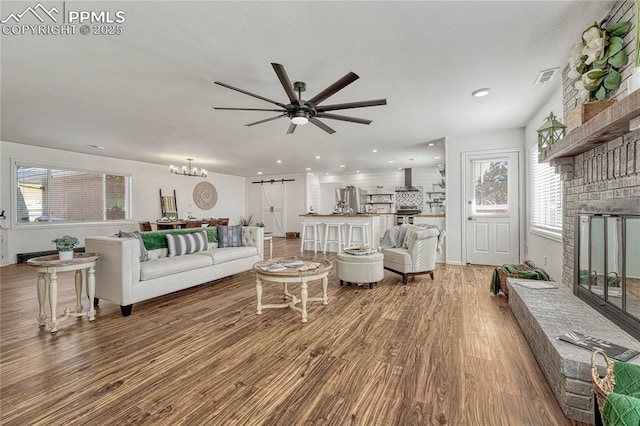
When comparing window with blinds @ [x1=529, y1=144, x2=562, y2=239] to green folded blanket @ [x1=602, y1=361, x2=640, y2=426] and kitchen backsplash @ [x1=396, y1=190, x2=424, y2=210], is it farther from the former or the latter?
kitchen backsplash @ [x1=396, y1=190, x2=424, y2=210]

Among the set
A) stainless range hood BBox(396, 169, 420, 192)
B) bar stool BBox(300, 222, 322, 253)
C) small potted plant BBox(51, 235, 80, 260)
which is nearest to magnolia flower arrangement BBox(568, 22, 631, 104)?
small potted plant BBox(51, 235, 80, 260)

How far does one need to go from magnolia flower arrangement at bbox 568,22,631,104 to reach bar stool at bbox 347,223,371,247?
484 cm

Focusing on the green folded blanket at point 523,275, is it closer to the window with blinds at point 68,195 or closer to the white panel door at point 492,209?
the white panel door at point 492,209

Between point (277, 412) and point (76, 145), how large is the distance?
718cm

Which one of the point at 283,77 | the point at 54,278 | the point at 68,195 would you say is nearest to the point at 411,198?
the point at 283,77

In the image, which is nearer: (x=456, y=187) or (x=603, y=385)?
(x=603, y=385)

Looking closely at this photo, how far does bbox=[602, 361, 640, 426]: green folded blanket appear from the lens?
2.86 feet

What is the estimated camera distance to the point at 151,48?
2441 millimetres

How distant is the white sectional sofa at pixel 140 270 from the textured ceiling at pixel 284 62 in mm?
1804

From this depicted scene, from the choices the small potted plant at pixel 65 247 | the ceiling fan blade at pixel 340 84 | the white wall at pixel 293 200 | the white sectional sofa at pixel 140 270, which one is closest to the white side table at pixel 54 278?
the small potted plant at pixel 65 247

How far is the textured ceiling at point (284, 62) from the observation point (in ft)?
6.69

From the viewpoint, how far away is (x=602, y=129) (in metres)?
1.76

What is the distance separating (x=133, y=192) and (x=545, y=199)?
953 centimetres

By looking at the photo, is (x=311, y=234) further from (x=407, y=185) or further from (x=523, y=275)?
(x=523, y=275)
